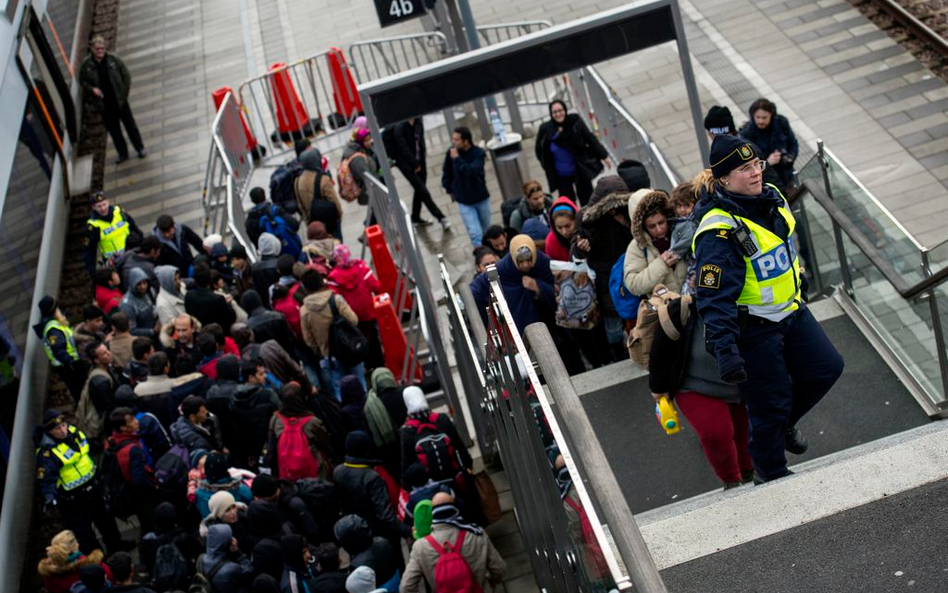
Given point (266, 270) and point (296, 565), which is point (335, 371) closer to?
point (266, 270)

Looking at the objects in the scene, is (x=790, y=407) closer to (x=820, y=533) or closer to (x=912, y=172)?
(x=820, y=533)

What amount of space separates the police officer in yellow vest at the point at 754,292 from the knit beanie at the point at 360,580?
2.61 m

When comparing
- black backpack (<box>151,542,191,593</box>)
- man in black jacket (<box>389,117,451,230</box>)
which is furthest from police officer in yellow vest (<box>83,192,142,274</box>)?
black backpack (<box>151,542,191,593</box>)

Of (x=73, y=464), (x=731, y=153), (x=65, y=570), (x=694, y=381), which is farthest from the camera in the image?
(x=73, y=464)

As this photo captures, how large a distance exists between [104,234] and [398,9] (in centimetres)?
414

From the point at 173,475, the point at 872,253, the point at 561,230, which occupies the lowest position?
the point at 173,475

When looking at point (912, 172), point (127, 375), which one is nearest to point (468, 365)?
point (127, 375)

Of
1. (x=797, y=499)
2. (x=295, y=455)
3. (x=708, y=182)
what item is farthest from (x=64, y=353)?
(x=797, y=499)

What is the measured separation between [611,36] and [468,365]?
232 cm

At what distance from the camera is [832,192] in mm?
8211

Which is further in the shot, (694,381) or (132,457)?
(132,457)

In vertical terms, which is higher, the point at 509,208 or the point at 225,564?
the point at 509,208

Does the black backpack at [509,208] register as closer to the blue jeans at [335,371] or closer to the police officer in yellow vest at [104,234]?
the blue jeans at [335,371]

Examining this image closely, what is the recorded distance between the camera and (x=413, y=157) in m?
13.3
